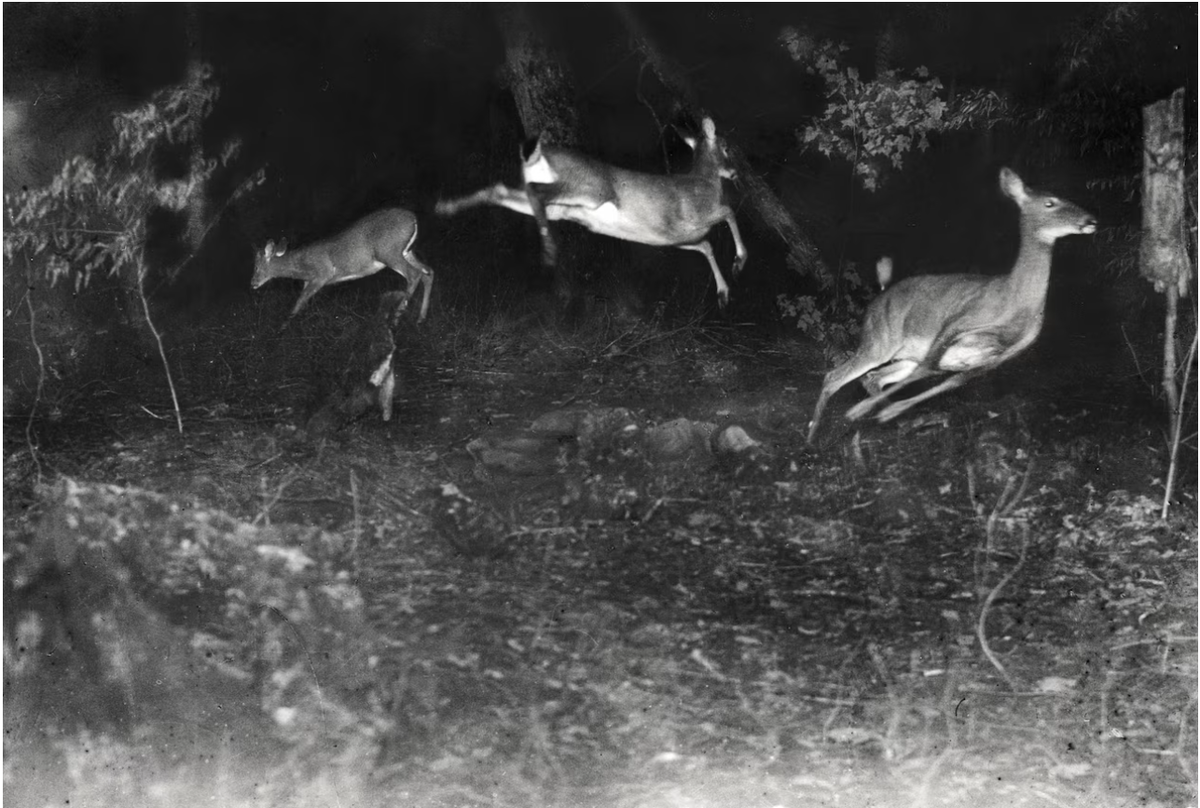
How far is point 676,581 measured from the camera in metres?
4.09

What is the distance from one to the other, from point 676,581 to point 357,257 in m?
1.81

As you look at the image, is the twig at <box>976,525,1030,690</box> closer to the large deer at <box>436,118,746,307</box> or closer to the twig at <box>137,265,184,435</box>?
the large deer at <box>436,118,746,307</box>

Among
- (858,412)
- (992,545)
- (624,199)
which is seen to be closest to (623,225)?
(624,199)

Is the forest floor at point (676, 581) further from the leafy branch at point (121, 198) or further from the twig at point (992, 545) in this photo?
the leafy branch at point (121, 198)

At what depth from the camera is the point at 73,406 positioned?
4.21 meters

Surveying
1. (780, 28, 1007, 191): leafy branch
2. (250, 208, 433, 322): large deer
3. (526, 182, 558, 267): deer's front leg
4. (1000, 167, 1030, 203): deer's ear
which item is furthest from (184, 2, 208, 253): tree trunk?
(1000, 167, 1030, 203): deer's ear

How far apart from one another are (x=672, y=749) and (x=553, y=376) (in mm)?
1541

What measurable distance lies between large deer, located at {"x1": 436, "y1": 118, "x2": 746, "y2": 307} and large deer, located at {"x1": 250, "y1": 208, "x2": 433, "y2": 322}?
20 cm

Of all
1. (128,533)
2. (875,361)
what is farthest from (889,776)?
(128,533)

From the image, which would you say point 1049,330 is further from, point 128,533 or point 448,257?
point 128,533

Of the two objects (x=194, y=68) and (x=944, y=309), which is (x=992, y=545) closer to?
(x=944, y=309)

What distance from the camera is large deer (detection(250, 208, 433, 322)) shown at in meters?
4.14

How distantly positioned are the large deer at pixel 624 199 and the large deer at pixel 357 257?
0.20 meters

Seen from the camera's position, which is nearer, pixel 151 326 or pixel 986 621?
pixel 986 621
